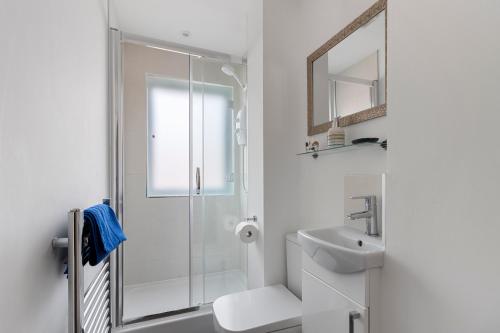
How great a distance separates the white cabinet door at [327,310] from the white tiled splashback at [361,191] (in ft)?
1.24

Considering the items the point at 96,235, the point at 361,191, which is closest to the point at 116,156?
the point at 96,235

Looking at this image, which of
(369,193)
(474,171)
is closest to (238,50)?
(369,193)

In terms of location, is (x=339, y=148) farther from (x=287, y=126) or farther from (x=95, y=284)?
(x=95, y=284)

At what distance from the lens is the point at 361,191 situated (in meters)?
1.22

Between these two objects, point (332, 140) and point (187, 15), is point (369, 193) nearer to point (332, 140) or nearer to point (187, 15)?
point (332, 140)

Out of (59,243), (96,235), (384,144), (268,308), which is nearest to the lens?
(59,243)

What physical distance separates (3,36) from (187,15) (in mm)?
1615

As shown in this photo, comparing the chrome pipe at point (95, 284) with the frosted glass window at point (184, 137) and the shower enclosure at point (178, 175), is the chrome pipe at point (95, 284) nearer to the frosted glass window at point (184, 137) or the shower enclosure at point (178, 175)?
the shower enclosure at point (178, 175)

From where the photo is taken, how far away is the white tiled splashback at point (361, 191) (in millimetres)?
1138

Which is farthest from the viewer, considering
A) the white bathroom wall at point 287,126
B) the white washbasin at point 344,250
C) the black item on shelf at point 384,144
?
the white bathroom wall at point 287,126

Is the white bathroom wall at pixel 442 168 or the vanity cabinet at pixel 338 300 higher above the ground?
the white bathroom wall at pixel 442 168

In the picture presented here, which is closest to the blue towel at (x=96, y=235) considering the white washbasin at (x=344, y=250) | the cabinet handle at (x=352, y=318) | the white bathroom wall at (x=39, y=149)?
the white bathroom wall at (x=39, y=149)

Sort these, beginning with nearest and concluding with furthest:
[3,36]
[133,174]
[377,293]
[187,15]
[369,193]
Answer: [3,36]
[377,293]
[369,193]
[187,15]
[133,174]

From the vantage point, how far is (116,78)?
1796mm
